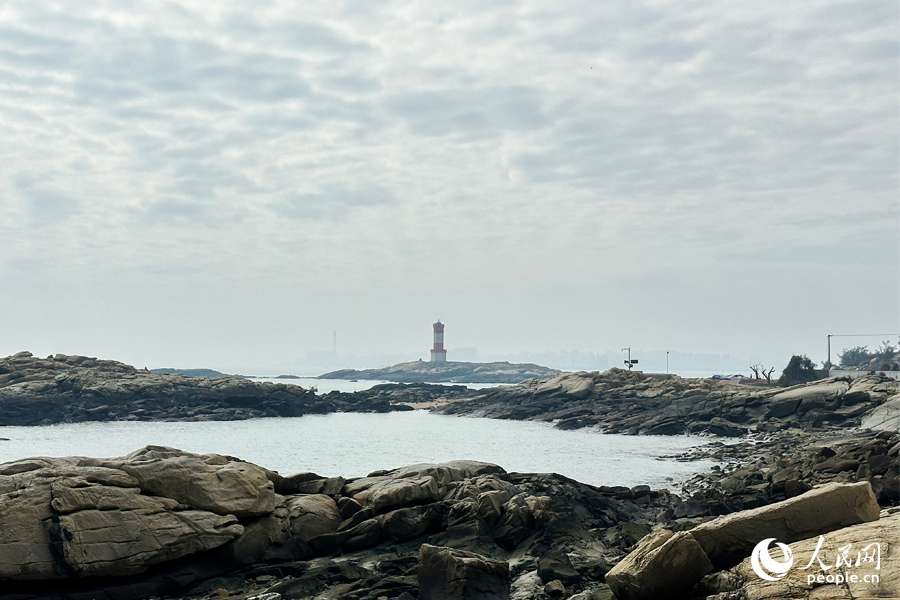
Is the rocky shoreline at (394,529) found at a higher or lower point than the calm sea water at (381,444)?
higher

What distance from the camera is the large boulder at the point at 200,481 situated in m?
16.2

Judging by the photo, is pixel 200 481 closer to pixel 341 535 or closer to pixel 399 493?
pixel 341 535

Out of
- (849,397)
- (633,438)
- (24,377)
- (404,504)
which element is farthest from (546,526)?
(24,377)

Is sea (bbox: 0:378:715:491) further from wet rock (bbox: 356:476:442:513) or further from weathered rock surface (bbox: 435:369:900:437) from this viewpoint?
wet rock (bbox: 356:476:442:513)

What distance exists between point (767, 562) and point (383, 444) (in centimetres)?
4568

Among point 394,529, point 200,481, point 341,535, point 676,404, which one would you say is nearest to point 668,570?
point 394,529

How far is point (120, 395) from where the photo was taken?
79.5m

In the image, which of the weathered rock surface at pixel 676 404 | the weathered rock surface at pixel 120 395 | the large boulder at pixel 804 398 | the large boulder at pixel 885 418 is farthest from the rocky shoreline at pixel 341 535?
the weathered rock surface at pixel 120 395

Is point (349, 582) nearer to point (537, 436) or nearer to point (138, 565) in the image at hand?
point (138, 565)

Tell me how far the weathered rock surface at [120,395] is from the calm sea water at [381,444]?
4410 mm

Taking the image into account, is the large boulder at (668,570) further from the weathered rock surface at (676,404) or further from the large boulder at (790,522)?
the weathered rock surface at (676,404)

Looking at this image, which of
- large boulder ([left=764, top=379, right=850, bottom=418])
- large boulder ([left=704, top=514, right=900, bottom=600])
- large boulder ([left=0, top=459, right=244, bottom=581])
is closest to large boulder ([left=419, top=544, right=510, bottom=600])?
large boulder ([left=704, top=514, right=900, bottom=600])

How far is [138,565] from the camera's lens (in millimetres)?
14547

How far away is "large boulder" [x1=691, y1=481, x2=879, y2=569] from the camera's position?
1154cm
